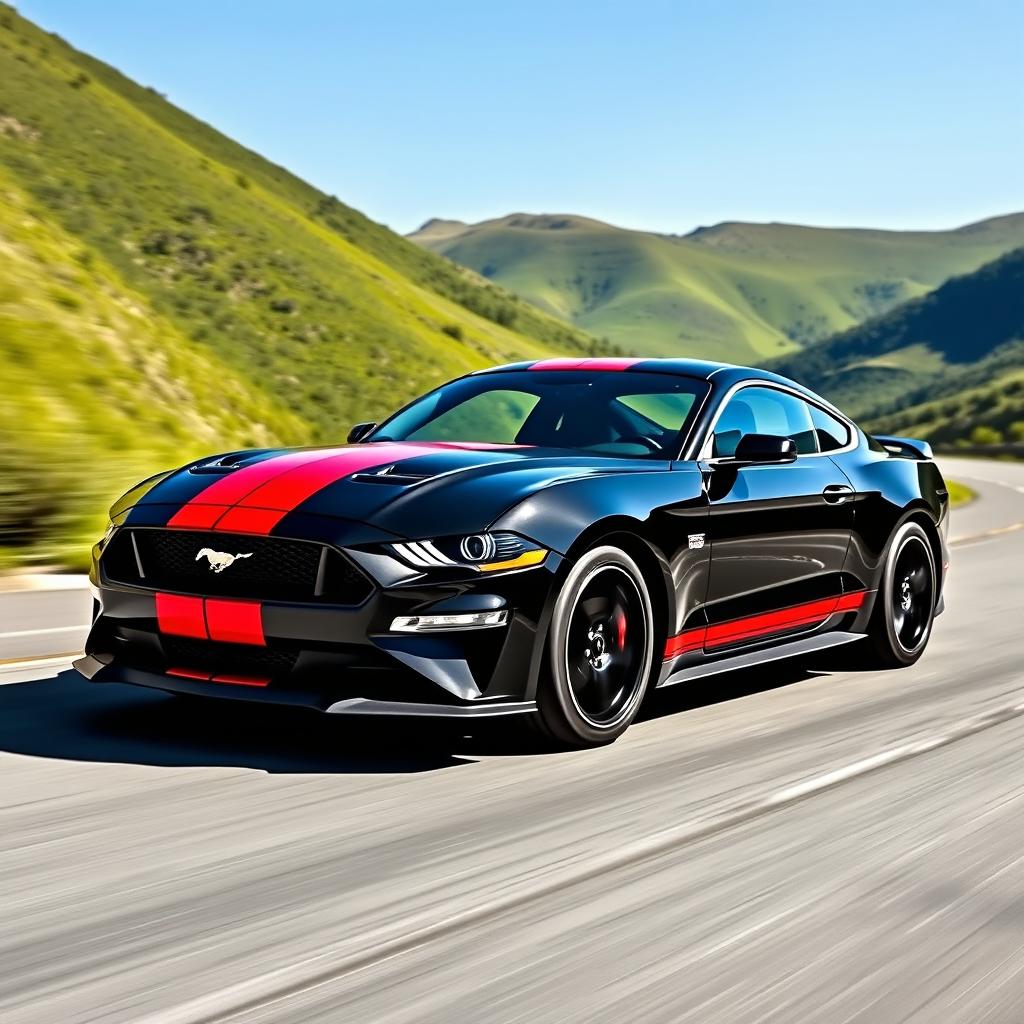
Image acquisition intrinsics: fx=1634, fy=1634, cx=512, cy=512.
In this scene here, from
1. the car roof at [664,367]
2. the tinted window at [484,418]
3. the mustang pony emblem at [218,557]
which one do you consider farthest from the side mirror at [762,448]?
the mustang pony emblem at [218,557]

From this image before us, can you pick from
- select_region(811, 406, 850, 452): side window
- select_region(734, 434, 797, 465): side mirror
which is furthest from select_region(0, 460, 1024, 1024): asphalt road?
select_region(811, 406, 850, 452): side window

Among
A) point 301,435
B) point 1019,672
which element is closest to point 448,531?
point 1019,672

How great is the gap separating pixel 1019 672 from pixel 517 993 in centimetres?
520

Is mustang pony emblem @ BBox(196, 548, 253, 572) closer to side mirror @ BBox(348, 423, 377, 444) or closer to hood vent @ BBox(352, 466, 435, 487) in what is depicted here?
hood vent @ BBox(352, 466, 435, 487)

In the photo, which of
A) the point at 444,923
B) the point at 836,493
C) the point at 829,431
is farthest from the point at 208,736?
the point at 829,431

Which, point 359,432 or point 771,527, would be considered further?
point 359,432

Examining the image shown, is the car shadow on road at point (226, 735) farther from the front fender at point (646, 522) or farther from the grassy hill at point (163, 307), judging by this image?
the grassy hill at point (163, 307)

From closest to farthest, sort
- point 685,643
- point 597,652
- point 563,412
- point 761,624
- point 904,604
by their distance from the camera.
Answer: point 597,652 → point 685,643 → point 761,624 → point 563,412 → point 904,604

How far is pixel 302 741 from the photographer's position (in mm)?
5801

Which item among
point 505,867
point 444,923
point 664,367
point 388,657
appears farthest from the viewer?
point 664,367

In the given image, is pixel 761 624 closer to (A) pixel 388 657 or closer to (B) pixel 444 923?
(A) pixel 388 657

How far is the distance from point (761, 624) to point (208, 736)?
92.7 inches

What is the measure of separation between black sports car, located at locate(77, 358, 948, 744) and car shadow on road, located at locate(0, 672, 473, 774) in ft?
0.86

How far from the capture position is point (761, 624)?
6.80m
